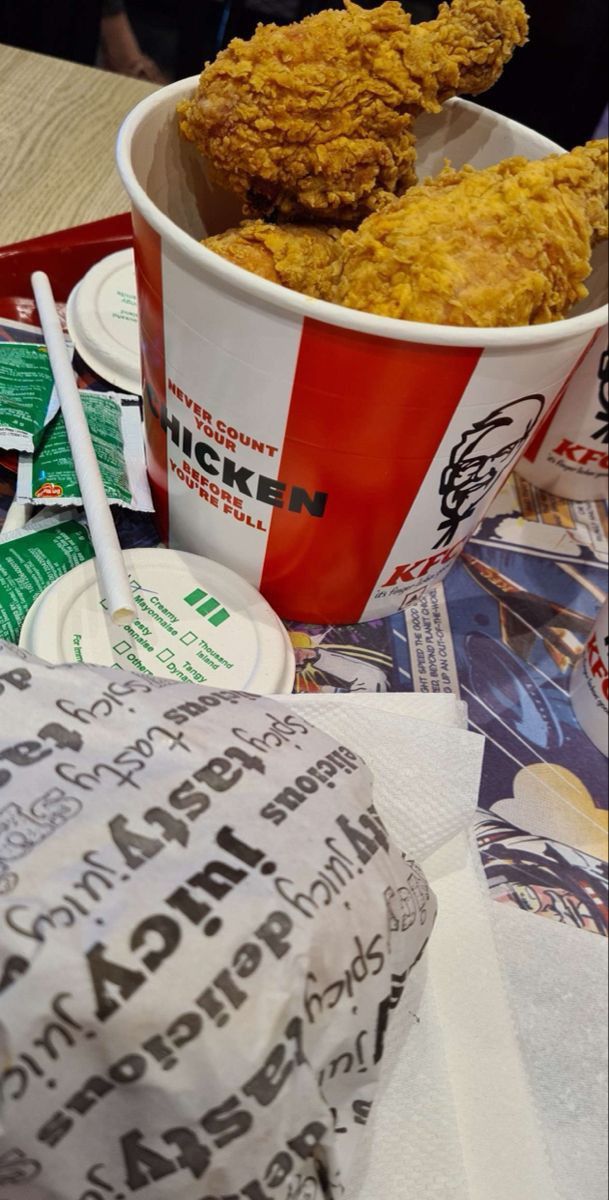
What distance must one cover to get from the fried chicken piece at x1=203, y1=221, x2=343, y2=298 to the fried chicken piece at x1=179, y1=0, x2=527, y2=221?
27 millimetres

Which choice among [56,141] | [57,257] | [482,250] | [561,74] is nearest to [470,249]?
[482,250]

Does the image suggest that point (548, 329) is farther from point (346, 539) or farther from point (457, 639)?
point (457, 639)

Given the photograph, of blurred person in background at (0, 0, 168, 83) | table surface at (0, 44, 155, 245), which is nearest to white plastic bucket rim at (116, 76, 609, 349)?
table surface at (0, 44, 155, 245)

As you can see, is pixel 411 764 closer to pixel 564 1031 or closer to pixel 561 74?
pixel 564 1031

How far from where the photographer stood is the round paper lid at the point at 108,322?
78cm

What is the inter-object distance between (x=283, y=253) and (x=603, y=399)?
35 centimetres

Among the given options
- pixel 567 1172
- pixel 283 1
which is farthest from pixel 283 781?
pixel 283 1

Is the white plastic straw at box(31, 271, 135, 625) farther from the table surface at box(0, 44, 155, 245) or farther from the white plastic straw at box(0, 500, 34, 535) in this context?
the table surface at box(0, 44, 155, 245)

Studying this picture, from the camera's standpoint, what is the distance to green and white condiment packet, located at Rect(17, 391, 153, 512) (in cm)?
64

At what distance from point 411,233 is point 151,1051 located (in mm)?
451

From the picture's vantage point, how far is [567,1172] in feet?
1.59

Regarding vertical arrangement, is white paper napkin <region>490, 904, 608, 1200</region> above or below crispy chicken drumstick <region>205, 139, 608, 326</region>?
below

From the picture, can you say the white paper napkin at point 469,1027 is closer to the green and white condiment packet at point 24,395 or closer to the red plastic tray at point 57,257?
the green and white condiment packet at point 24,395

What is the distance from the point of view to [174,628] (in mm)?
594
